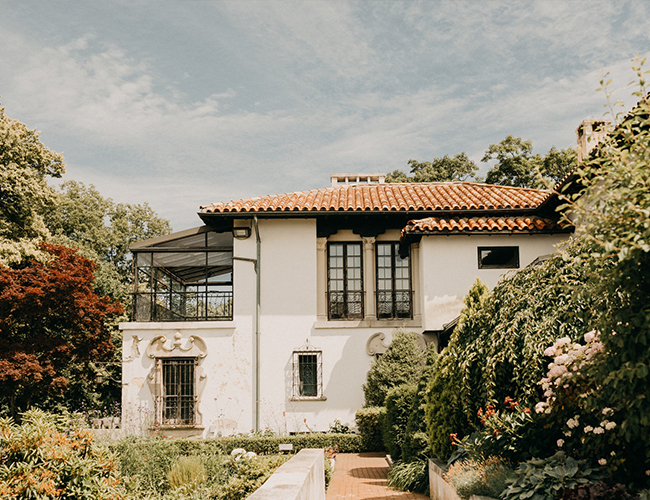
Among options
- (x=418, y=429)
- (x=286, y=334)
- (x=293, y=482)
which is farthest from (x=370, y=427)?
(x=293, y=482)

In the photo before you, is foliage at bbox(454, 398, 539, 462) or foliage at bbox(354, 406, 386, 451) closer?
foliage at bbox(454, 398, 539, 462)

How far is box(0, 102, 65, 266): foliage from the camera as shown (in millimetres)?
19625

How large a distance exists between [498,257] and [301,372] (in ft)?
23.9

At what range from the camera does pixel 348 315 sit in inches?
704

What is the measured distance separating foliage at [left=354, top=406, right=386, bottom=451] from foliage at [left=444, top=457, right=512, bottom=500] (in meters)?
8.28

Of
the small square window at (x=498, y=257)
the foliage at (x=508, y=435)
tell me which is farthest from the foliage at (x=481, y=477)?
the small square window at (x=498, y=257)

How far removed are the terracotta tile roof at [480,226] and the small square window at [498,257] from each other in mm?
722

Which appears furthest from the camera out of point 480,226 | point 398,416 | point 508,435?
point 480,226

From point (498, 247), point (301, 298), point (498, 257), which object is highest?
point (498, 247)

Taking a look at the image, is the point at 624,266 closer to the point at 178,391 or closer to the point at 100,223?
the point at 178,391

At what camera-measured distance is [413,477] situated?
9891mm

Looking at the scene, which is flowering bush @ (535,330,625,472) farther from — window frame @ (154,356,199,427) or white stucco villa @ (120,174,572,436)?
window frame @ (154,356,199,427)

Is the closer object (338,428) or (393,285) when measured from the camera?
(338,428)

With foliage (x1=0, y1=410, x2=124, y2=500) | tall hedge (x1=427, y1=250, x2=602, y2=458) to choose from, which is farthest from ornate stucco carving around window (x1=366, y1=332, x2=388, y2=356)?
foliage (x1=0, y1=410, x2=124, y2=500)
